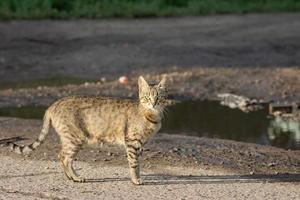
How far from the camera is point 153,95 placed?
10516mm

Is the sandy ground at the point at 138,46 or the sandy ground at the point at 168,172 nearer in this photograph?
the sandy ground at the point at 168,172

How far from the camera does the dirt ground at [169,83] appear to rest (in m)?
10.7

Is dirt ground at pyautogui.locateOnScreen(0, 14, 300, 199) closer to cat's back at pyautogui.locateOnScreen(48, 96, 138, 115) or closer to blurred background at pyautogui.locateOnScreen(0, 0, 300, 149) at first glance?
blurred background at pyautogui.locateOnScreen(0, 0, 300, 149)

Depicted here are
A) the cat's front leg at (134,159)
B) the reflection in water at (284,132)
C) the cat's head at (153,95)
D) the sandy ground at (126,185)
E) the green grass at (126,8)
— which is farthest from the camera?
the green grass at (126,8)

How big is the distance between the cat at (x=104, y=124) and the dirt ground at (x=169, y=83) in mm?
362

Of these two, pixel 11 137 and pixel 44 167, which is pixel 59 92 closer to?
pixel 11 137

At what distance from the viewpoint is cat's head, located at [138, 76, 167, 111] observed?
10516mm

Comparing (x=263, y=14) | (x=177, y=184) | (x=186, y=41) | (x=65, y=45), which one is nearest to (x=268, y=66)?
(x=186, y=41)

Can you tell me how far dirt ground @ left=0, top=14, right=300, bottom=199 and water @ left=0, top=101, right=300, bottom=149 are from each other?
0.84 metres

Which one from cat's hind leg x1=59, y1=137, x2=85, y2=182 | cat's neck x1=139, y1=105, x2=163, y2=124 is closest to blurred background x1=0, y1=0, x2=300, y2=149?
cat's neck x1=139, y1=105, x2=163, y2=124

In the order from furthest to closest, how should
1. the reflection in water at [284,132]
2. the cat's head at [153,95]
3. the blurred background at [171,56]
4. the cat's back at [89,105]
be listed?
1. the blurred background at [171,56]
2. the reflection in water at [284,132]
3. the cat's back at [89,105]
4. the cat's head at [153,95]

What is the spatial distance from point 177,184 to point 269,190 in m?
1.07

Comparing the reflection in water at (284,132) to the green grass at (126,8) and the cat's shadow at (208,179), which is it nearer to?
the cat's shadow at (208,179)

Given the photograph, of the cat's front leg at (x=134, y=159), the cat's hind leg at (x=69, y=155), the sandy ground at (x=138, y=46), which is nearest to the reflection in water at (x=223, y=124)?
the cat's front leg at (x=134, y=159)
